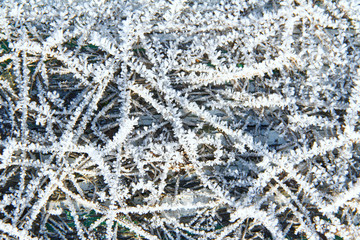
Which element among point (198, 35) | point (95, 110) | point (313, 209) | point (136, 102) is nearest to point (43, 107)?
point (95, 110)

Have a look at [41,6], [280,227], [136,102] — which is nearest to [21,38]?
[41,6]

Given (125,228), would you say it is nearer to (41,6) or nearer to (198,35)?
(198,35)

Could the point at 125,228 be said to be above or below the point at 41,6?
below

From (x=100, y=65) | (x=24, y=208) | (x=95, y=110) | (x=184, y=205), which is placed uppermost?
(x=100, y=65)

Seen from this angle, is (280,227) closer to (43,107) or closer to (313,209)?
(313,209)

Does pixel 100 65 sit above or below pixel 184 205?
above

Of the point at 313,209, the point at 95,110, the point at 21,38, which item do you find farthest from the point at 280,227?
the point at 21,38

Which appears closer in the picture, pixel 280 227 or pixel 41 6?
pixel 280 227

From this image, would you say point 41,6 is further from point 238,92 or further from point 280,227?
point 280,227

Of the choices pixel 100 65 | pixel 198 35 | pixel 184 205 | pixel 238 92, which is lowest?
pixel 184 205
